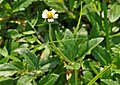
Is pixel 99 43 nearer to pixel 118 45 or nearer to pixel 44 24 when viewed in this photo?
pixel 118 45

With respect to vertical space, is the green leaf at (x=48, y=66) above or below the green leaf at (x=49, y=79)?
above

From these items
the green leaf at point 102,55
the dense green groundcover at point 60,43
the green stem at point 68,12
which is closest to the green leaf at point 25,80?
the dense green groundcover at point 60,43

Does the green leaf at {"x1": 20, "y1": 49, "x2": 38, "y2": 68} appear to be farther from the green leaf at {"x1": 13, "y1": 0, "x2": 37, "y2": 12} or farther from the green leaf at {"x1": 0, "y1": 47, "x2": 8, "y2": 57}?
the green leaf at {"x1": 13, "y1": 0, "x2": 37, "y2": 12}

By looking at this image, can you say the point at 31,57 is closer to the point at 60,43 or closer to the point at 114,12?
the point at 60,43

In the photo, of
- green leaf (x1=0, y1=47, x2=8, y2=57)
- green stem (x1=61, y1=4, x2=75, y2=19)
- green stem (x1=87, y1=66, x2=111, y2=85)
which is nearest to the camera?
green stem (x1=87, y1=66, x2=111, y2=85)

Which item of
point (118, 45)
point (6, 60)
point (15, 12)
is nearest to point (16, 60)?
point (6, 60)

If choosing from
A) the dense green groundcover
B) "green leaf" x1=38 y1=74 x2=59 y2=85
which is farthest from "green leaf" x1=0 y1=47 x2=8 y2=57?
"green leaf" x1=38 y1=74 x2=59 y2=85

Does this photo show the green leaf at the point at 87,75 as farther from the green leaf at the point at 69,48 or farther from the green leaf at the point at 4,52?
the green leaf at the point at 4,52

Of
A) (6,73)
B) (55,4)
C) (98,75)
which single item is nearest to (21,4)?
(55,4)
